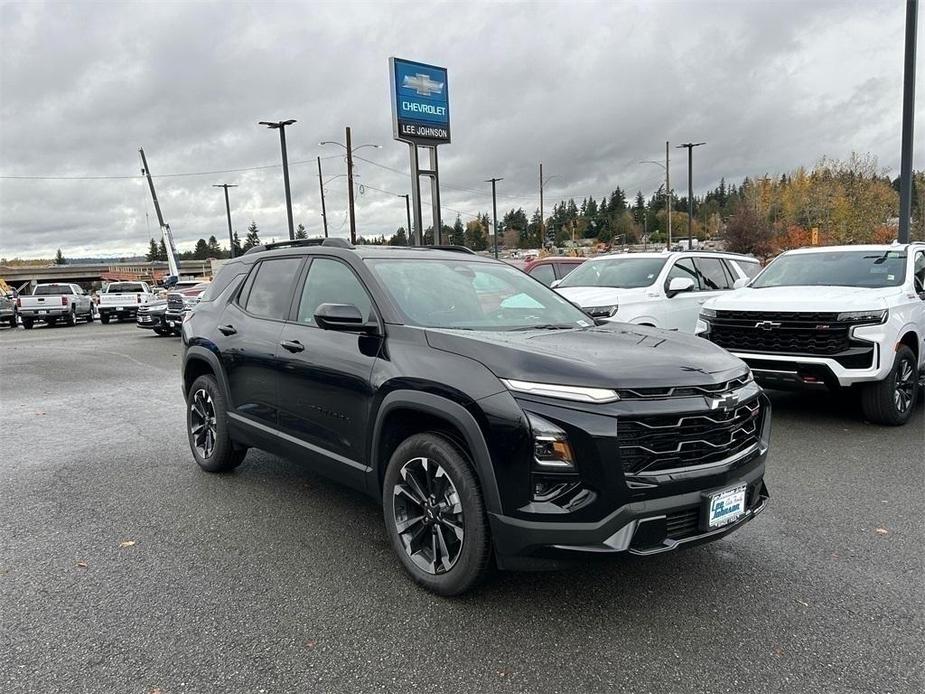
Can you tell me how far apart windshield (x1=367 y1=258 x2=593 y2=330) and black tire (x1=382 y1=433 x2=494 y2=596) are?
781 mm

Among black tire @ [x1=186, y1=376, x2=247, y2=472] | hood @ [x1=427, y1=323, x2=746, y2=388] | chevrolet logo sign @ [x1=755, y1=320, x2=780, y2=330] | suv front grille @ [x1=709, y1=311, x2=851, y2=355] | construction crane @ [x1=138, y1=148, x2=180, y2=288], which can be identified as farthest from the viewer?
construction crane @ [x1=138, y1=148, x2=180, y2=288]

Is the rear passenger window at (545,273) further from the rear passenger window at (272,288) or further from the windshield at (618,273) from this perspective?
the rear passenger window at (272,288)

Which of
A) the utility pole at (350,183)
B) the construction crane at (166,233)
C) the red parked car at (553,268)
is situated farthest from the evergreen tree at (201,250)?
the red parked car at (553,268)

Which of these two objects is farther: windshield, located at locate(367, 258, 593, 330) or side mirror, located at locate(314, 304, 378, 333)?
windshield, located at locate(367, 258, 593, 330)

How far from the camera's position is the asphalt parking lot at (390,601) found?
2654 mm

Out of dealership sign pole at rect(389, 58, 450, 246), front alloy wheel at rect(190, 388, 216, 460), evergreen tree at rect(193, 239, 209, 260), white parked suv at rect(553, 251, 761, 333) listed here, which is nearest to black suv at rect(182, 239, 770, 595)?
front alloy wheel at rect(190, 388, 216, 460)

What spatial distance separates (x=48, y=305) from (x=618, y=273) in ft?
83.9

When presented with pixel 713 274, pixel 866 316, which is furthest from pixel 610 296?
pixel 866 316

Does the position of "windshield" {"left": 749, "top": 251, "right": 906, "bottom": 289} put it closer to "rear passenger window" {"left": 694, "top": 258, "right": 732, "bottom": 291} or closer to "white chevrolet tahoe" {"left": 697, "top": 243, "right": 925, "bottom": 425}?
"white chevrolet tahoe" {"left": 697, "top": 243, "right": 925, "bottom": 425}

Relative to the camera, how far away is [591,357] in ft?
10.1

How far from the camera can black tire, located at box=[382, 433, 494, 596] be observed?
303 cm

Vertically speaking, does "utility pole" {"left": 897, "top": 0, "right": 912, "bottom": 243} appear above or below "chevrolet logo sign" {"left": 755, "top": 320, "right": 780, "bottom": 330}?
above

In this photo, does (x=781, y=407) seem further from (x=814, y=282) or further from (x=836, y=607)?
(x=836, y=607)

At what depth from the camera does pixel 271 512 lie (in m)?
4.50
